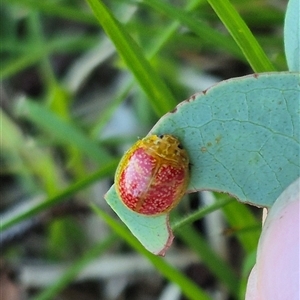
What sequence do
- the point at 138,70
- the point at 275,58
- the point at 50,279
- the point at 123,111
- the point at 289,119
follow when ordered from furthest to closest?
the point at 123,111 < the point at 50,279 < the point at 275,58 < the point at 138,70 < the point at 289,119

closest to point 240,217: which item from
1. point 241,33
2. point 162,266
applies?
point 162,266

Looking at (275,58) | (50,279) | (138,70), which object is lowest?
(50,279)

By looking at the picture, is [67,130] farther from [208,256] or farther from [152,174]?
[152,174]

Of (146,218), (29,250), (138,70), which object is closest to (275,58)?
(138,70)

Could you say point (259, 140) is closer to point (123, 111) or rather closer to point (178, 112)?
point (178, 112)

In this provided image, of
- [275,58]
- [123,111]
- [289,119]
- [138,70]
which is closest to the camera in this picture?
[289,119]

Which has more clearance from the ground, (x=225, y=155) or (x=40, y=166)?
(x=225, y=155)

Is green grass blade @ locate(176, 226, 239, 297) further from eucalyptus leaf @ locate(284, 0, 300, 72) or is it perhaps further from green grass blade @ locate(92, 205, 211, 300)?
eucalyptus leaf @ locate(284, 0, 300, 72)
